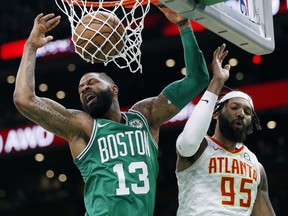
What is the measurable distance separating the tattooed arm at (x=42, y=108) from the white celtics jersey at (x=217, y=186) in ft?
2.20

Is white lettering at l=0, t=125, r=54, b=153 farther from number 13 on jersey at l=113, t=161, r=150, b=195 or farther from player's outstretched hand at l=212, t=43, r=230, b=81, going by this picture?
number 13 on jersey at l=113, t=161, r=150, b=195

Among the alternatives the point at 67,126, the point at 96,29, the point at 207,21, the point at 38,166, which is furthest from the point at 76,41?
the point at 38,166

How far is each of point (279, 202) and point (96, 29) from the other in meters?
9.56

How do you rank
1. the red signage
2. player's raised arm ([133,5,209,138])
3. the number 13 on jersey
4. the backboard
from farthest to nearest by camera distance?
the red signage, player's raised arm ([133,5,209,138]), the number 13 on jersey, the backboard

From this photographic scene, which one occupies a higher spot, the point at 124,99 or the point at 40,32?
the point at 40,32

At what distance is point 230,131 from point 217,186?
0.36 metres

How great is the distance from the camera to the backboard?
4.45 metres

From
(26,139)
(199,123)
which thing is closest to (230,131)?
(199,123)

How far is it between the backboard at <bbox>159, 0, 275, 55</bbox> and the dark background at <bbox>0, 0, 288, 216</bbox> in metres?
7.30

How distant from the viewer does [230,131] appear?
205 inches

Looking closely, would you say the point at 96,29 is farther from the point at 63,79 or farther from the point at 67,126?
the point at 63,79

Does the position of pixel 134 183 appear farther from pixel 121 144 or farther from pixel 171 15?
pixel 171 15

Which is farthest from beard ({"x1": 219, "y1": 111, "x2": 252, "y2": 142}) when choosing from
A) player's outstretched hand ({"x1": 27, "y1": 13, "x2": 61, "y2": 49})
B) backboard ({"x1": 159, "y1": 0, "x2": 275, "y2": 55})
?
player's outstretched hand ({"x1": 27, "y1": 13, "x2": 61, "y2": 49})

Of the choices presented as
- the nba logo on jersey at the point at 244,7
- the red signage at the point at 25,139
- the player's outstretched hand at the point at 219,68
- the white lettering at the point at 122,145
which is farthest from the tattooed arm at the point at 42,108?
the red signage at the point at 25,139
